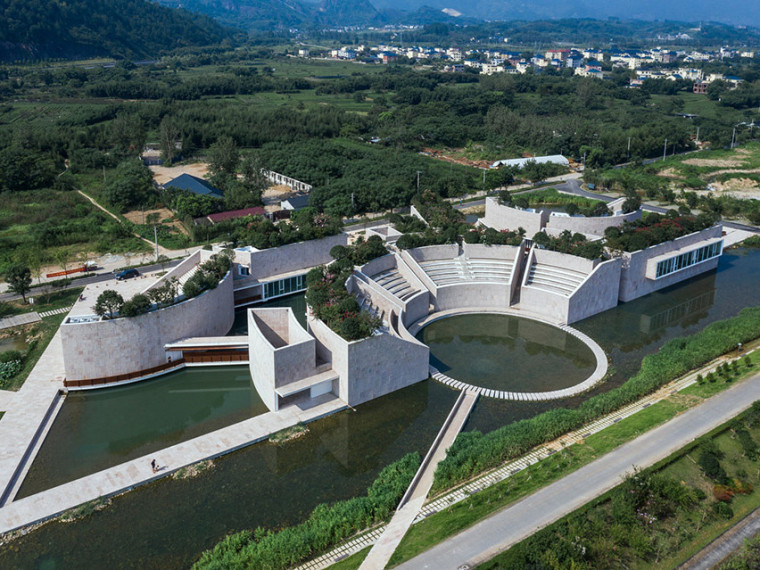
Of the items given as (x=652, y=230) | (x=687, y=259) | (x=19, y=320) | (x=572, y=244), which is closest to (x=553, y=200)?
(x=687, y=259)

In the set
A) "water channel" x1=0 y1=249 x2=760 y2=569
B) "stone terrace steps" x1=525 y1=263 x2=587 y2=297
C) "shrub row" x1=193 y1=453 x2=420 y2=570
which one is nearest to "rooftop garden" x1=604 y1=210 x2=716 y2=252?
"stone terrace steps" x1=525 y1=263 x2=587 y2=297

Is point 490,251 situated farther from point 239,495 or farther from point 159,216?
point 159,216

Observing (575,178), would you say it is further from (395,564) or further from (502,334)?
(395,564)

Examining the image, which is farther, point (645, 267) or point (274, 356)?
point (645, 267)

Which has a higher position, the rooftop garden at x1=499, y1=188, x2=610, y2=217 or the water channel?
the rooftop garden at x1=499, y1=188, x2=610, y2=217

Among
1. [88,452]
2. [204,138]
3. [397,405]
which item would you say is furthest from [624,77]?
[88,452]

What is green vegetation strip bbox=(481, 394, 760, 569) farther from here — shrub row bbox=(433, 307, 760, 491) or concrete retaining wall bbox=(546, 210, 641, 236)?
concrete retaining wall bbox=(546, 210, 641, 236)
